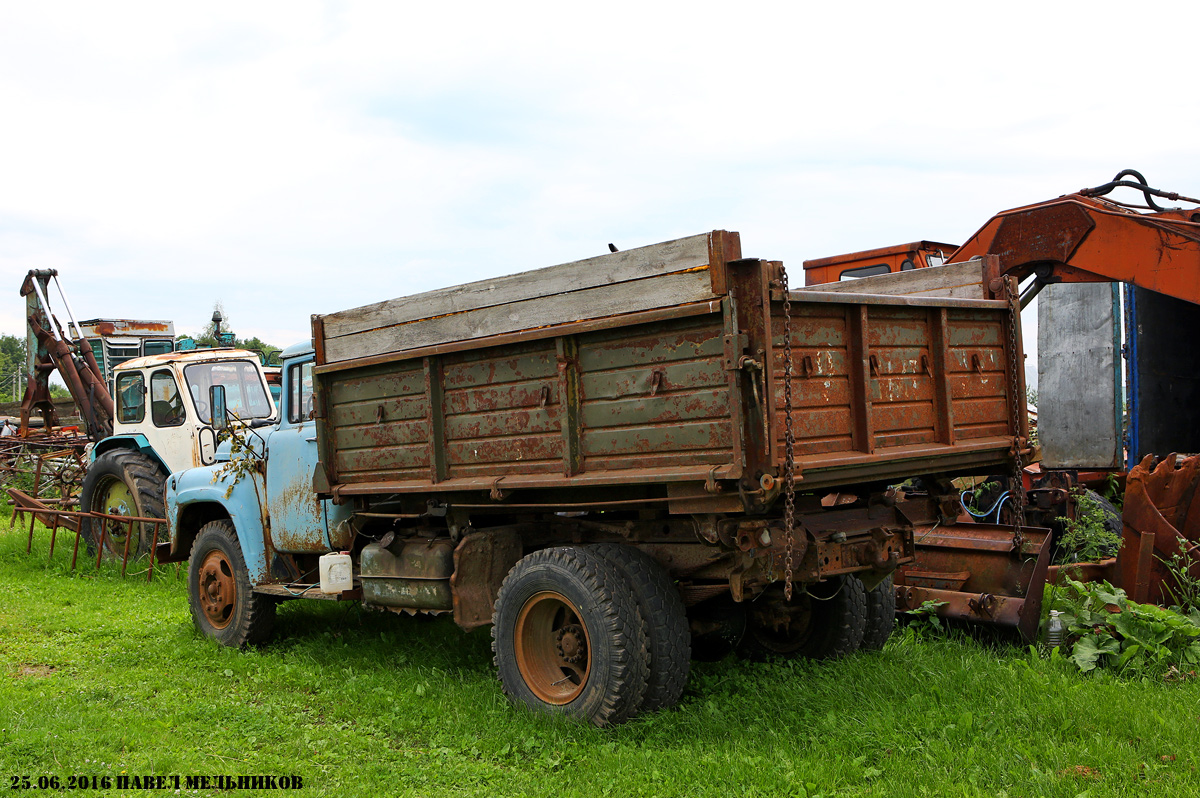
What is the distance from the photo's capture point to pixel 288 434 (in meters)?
7.01

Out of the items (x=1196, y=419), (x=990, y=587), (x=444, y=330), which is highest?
(x=444, y=330)

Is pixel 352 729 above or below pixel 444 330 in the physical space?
below

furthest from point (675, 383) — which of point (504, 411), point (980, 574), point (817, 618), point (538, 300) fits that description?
point (980, 574)

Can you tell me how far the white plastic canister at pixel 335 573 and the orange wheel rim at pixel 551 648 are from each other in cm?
172

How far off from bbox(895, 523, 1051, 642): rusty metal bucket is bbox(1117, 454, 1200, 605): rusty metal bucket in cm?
53

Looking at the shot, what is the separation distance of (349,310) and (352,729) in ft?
8.62

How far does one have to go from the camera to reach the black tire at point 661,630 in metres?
4.80

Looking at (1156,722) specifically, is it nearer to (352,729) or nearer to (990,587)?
(990,587)

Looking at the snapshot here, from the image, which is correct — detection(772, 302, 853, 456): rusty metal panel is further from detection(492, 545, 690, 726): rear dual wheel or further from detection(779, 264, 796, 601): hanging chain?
detection(492, 545, 690, 726): rear dual wheel

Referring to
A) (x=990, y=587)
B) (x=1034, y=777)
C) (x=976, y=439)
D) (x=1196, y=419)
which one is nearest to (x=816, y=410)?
(x=976, y=439)

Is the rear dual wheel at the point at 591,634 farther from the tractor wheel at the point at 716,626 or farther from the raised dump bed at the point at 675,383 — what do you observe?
the tractor wheel at the point at 716,626

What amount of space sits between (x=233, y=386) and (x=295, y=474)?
15.9 feet

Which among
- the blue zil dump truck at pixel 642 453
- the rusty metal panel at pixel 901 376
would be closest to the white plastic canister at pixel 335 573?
the blue zil dump truck at pixel 642 453

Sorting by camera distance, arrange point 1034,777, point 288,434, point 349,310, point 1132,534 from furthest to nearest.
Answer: point 288,434, point 349,310, point 1132,534, point 1034,777
